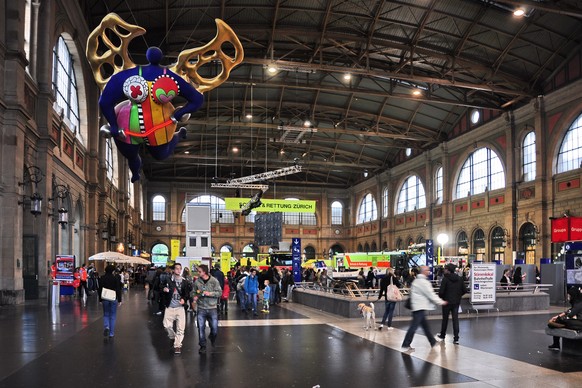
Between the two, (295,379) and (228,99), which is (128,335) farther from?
(228,99)

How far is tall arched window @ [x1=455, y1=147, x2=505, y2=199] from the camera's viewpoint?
124 ft

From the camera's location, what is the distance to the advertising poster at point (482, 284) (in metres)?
17.2

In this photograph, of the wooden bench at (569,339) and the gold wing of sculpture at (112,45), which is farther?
the wooden bench at (569,339)

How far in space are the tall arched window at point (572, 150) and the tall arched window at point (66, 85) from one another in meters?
25.9

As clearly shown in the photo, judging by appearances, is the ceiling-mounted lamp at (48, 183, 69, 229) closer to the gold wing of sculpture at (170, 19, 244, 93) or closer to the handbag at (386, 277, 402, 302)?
the handbag at (386, 277, 402, 302)

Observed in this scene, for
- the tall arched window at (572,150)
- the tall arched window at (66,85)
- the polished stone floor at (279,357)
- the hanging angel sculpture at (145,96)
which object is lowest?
the polished stone floor at (279,357)

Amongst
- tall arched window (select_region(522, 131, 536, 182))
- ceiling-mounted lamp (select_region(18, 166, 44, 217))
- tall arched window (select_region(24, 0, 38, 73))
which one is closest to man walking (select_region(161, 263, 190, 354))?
ceiling-mounted lamp (select_region(18, 166, 44, 217))

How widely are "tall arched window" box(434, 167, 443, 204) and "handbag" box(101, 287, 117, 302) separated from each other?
1453 inches

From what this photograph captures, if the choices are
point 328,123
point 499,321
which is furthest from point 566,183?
point 328,123

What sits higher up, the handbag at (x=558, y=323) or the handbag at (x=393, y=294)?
the handbag at (x=393, y=294)

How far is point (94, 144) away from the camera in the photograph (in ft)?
99.6

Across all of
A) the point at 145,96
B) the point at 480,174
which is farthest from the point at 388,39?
the point at 145,96

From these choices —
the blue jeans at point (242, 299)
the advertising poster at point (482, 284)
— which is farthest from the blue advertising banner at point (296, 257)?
the advertising poster at point (482, 284)

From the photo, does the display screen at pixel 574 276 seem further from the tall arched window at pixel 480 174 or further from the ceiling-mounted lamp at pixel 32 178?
the tall arched window at pixel 480 174
